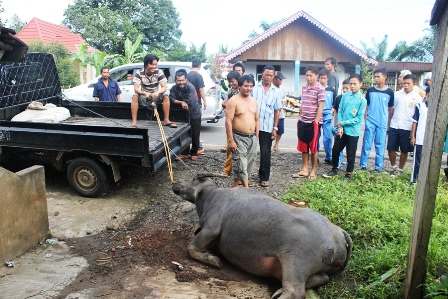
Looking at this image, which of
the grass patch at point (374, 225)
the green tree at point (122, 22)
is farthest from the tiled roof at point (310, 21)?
the grass patch at point (374, 225)

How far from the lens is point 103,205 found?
19.0 feet

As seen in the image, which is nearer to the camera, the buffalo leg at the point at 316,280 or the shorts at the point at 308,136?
the buffalo leg at the point at 316,280

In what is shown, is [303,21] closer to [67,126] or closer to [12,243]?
[67,126]

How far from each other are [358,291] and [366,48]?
33.7m

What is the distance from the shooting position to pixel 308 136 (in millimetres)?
6879

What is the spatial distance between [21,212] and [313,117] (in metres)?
4.62

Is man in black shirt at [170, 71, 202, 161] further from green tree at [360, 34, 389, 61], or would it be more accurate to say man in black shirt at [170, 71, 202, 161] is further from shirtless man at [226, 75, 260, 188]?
green tree at [360, 34, 389, 61]

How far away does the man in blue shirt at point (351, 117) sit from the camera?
263 inches

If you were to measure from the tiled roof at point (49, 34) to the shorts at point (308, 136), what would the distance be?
82.9 ft

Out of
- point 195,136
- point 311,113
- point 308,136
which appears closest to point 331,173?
point 308,136

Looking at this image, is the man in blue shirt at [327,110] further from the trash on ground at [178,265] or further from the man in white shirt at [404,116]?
the trash on ground at [178,265]

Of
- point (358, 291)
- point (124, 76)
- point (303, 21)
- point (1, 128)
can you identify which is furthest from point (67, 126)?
point (303, 21)

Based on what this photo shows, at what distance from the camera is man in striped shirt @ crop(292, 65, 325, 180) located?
6664 millimetres

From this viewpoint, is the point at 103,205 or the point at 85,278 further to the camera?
the point at 103,205
